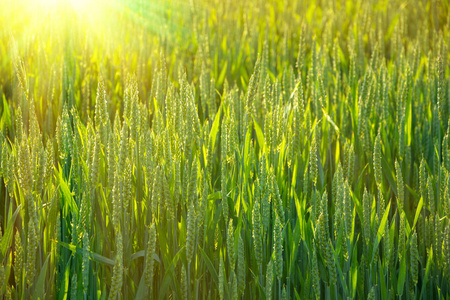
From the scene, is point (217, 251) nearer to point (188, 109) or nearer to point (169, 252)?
point (169, 252)

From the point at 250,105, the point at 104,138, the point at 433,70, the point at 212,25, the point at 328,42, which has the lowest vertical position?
the point at 104,138

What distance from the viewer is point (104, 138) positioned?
112 centimetres

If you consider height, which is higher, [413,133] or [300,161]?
[413,133]

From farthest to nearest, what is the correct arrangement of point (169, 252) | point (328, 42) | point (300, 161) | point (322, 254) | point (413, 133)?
point (328, 42) < point (413, 133) < point (300, 161) < point (169, 252) < point (322, 254)

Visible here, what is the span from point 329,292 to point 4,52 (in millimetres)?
2008

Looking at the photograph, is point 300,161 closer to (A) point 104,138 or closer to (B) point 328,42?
(A) point 104,138

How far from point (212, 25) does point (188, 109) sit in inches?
103

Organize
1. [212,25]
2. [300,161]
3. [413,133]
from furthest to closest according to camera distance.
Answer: [212,25], [413,133], [300,161]

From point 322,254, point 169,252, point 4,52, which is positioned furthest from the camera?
point 4,52

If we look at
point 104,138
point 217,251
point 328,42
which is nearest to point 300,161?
point 217,251

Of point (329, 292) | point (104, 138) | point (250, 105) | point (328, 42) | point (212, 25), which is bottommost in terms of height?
point (329, 292)

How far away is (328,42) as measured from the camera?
2.88 m

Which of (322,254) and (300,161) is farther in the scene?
(300,161)

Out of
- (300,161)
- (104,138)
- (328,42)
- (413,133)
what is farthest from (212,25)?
(104,138)
